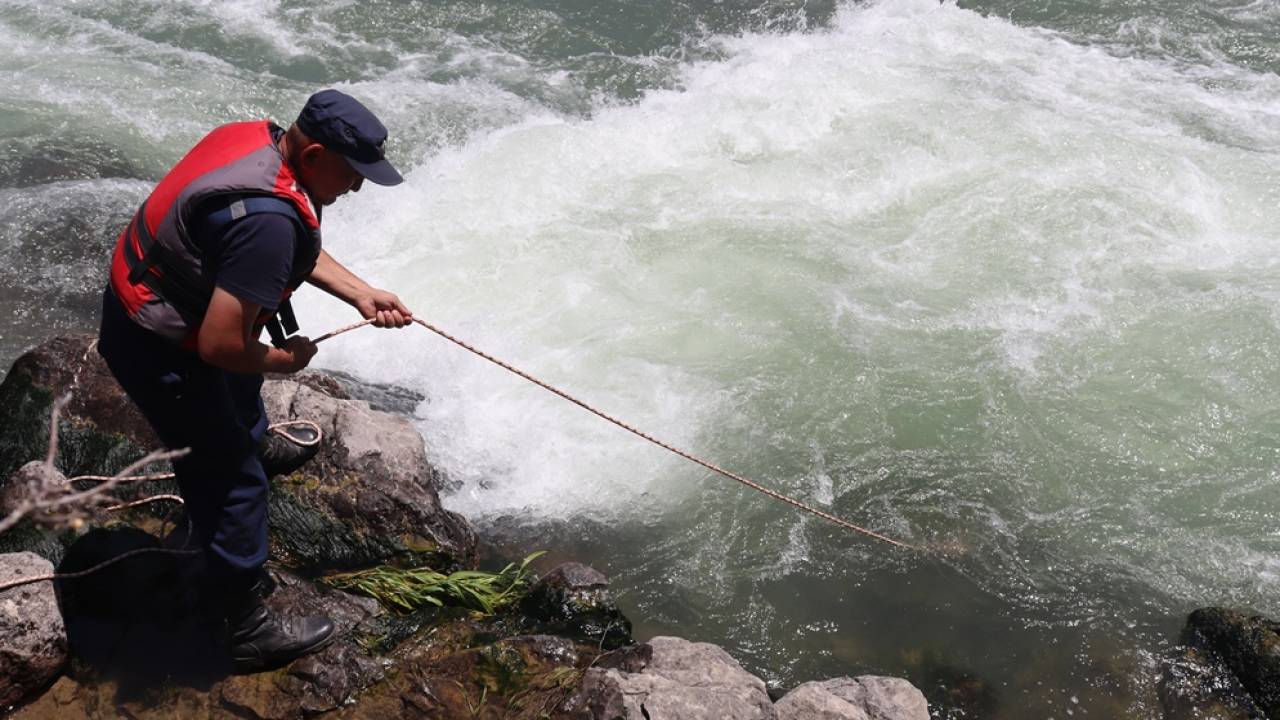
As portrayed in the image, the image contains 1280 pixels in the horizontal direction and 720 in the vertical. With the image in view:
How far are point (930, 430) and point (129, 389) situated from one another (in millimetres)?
4599

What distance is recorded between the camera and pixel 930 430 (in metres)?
6.54

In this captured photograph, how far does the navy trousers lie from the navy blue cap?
823 mm

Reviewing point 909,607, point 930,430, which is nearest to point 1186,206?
point 930,430

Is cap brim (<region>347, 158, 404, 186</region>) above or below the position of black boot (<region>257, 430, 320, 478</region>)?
above

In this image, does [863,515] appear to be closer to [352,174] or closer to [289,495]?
[289,495]

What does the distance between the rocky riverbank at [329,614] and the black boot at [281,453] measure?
83 millimetres

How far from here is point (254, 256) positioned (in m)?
3.04

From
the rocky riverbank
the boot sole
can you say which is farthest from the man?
the rocky riverbank

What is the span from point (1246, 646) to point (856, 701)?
205cm

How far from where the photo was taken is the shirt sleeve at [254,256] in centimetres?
303

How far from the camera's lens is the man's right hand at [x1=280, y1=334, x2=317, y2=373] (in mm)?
3521

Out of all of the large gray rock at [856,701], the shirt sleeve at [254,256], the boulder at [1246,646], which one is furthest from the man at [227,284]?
the boulder at [1246,646]

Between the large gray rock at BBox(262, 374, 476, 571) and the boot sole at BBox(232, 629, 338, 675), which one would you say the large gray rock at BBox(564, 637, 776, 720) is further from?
the large gray rock at BBox(262, 374, 476, 571)

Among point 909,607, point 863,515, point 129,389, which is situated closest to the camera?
point 129,389
